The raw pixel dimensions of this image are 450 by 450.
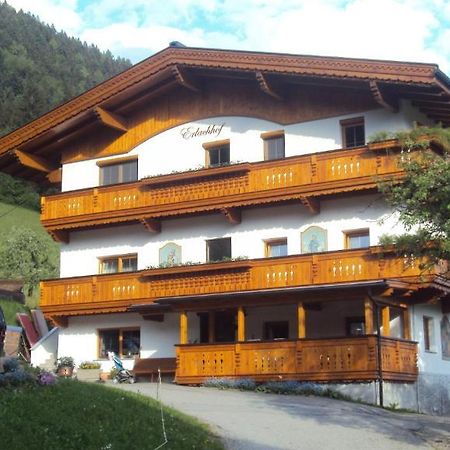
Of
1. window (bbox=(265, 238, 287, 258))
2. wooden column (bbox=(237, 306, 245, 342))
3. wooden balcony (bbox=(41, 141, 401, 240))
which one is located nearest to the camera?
wooden column (bbox=(237, 306, 245, 342))

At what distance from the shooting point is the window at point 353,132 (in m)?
29.8

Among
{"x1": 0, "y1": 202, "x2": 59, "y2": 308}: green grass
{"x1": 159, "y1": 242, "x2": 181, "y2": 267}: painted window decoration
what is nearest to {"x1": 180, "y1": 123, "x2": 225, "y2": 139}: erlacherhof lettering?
{"x1": 159, "y1": 242, "x2": 181, "y2": 267}: painted window decoration

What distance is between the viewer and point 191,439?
14.8m

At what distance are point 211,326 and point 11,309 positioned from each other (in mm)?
16227

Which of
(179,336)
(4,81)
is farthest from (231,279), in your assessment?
(4,81)

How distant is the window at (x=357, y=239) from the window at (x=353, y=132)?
2.83 metres

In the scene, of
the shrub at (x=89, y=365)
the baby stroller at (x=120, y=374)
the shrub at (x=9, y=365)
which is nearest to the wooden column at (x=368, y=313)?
the baby stroller at (x=120, y=374)

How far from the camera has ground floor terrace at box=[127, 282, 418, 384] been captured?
25.8m

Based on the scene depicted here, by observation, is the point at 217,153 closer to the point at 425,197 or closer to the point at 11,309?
the point at 11,309

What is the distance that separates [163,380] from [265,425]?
1297 cm

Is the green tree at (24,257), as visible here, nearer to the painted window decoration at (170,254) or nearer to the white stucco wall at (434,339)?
the painted window decoration at (170,254)

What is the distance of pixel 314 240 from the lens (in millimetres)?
29875

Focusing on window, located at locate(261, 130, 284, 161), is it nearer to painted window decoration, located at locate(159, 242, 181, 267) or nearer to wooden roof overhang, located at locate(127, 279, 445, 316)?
painted window decoration, located at locate(159, 242, 181, 267)

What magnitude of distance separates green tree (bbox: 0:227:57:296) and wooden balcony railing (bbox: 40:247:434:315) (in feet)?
98.0
